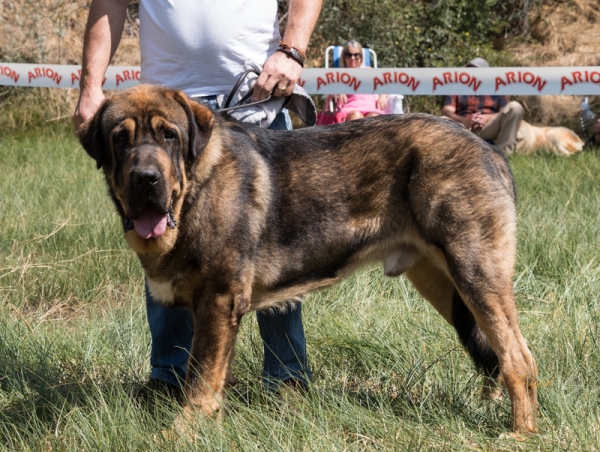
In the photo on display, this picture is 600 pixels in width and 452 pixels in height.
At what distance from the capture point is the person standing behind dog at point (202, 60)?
11.1 ft

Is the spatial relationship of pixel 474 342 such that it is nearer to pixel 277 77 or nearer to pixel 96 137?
pixel 277 77

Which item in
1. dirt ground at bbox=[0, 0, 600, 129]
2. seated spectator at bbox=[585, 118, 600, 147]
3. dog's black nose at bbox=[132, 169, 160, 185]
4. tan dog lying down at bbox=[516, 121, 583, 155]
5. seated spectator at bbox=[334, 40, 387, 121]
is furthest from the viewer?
dirt ground at bbox=[0, 0, 600, 129]

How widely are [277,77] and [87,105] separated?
817mm

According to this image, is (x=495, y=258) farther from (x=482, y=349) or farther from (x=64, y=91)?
(x=64, y=91)

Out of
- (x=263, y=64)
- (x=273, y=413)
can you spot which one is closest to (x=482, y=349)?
(x=273, y=413)

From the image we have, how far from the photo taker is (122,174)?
3037 mm

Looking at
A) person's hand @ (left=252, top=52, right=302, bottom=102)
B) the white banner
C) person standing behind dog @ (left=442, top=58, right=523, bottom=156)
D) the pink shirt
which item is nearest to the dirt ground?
person standing behind dog @ (left=442, top=58, right=523, bottom=156)

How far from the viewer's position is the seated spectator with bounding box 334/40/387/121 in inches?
382

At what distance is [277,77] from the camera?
339cm

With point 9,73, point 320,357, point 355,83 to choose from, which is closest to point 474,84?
Result: point 355,83

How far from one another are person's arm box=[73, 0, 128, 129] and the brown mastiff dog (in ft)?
1.22

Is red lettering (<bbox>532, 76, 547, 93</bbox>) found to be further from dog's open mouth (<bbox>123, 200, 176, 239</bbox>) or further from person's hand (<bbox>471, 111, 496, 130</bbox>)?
dog's open mouth (<bbox>123, 200, 176, 239</bbox>)

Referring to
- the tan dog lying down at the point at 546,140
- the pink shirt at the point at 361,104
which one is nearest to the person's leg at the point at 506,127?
the tan dog lying down at the point at 546,140

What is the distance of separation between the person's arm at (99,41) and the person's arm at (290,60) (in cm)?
69
